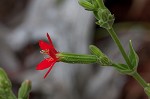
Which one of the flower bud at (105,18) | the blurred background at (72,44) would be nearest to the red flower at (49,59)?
the flower bud at (105,18)

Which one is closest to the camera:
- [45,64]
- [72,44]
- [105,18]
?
[105,18]

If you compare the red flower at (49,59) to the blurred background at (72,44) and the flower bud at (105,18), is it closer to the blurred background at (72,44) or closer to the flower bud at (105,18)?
the flower bud at (105,18)

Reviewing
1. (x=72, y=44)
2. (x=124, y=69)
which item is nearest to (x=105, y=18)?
(x=124, y=69)

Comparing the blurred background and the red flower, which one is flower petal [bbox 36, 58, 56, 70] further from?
the blurred background

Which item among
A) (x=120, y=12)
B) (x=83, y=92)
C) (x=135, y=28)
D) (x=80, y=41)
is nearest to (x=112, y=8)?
(x=120, y=12)

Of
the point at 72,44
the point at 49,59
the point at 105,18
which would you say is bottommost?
the point at 72,44

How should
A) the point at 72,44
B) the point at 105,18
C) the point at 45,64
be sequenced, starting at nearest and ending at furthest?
the point at 105,18
the point at 45,64
the point at 72,44

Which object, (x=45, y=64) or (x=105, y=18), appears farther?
(x=45, y=64)

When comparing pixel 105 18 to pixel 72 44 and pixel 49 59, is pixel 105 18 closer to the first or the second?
pixel 49 59

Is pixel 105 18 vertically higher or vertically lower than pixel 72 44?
higher
